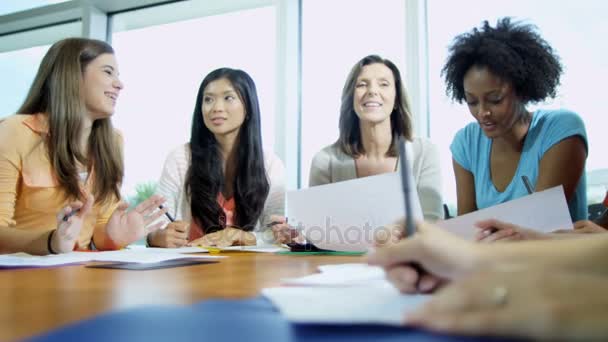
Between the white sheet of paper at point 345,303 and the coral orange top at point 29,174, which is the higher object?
the coral orange top at point 29,174

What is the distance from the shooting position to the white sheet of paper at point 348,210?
3.52 feet

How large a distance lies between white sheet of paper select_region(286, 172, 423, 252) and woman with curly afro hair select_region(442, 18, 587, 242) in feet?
1.80

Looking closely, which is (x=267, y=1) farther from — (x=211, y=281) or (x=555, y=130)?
(x=211, y=281)

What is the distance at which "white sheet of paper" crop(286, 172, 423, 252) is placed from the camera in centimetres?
107

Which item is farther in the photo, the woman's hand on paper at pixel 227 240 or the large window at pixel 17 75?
the large window at pixel 17 75

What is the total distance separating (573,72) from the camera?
7.05 feet

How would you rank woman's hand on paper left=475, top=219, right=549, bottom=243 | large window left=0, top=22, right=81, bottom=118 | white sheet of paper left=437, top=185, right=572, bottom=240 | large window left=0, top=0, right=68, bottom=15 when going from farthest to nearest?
large window left=0, top=22, right=81, bottom=118 < large window left=0, top=0, right=68, bottom=15 < white sheet of paper left=437, top=185, right=572, bottom=240 < woman's hand on paper left=475, top=219, right=549, bottom=243

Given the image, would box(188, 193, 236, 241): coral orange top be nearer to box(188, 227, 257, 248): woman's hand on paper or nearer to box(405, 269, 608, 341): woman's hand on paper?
box(188, 227, 257, 248): woman's hand on paper

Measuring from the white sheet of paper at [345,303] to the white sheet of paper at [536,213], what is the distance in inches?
22.9

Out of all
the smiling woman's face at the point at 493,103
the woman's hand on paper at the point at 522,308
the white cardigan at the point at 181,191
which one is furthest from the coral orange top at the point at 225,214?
the woman's hand on paper at the point at 522,308

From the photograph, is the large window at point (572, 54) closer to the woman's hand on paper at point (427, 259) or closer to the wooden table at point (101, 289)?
the wooden table at point (101, 289)

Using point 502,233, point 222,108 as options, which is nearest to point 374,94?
point 222,108

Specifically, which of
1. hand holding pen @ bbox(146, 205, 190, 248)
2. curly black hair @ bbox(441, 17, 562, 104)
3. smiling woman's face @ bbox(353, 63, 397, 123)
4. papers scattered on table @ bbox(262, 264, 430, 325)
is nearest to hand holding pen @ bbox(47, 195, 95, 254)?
hand holding pen @ bbox(146, 205, 190, 248)


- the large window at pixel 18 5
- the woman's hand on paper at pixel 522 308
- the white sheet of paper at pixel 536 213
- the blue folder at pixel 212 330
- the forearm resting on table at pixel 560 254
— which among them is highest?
the large window at pixel 18 5
